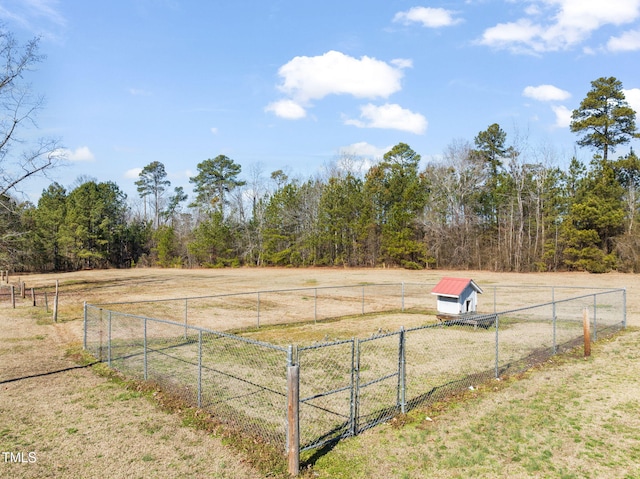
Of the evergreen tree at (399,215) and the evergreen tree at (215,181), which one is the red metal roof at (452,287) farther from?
the evergreen tree at (215,181)

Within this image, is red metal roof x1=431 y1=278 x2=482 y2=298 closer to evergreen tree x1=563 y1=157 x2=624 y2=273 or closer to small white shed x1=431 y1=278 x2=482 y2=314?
small white shed x1=431 y1=278 x2=482 y2=314

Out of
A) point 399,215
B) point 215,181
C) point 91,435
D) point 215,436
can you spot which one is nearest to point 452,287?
point 215,436

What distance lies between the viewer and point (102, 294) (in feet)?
93.3

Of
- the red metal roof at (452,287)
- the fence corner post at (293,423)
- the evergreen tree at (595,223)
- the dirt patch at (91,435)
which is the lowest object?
the dirt patch at (91,435)

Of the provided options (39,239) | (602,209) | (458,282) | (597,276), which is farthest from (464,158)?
(39,239)

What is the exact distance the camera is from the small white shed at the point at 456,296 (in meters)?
15.5

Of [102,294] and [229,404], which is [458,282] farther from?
[102,294]

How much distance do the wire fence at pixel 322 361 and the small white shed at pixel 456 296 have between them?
0.71m

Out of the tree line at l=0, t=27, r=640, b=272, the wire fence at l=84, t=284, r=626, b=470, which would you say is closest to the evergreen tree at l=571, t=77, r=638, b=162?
the tree line at l=0, t=27, r=640, b=272

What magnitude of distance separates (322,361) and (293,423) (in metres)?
5.68

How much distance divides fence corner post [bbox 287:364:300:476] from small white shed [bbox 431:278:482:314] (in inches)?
434

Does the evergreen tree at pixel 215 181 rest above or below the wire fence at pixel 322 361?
above

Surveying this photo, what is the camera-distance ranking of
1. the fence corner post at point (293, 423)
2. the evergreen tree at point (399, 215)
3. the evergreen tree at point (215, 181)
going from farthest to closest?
1. the evergreen tree at point (215, 181)
2. the evergreen tree at point (399, 215)
3. the fence corner post at point (293, 423)

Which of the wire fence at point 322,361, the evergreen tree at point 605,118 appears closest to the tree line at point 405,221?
the evergreen tree at point 605,118
